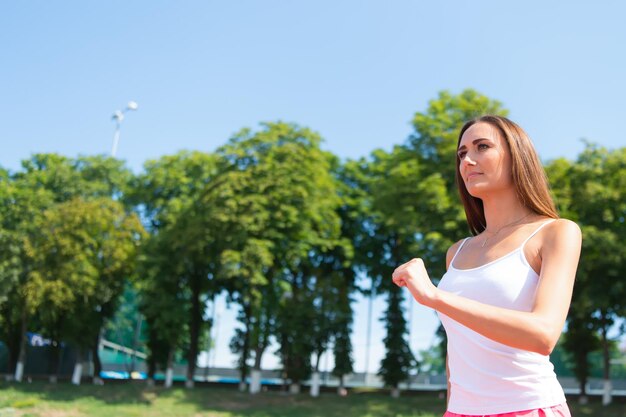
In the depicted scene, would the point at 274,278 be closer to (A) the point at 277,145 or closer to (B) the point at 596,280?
(A) the point at 277,145

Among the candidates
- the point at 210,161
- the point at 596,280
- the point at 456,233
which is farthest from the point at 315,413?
the point at 210,161

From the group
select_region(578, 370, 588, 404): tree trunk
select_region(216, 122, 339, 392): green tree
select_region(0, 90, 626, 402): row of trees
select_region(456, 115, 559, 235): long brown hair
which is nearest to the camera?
select_region(456, 115, 559, 235): long brown hair

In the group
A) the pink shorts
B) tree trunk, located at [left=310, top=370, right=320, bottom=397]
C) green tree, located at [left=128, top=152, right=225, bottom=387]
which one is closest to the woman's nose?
the pink shorts

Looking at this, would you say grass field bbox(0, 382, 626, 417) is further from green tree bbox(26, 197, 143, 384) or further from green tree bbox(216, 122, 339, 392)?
green tree bbox(26, 197, 143, 384)

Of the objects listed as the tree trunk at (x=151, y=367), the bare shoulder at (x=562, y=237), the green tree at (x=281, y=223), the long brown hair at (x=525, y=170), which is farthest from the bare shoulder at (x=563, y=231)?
the tree trunk at (x=151, y=367)

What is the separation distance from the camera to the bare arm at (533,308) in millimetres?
1648

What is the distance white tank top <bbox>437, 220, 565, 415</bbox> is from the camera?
187 centimetres

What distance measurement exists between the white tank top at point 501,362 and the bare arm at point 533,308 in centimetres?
10

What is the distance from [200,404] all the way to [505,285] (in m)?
28.2

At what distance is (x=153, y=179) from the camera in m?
37.5

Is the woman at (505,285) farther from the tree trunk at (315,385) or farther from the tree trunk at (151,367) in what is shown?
the tree trunk at (151,367)

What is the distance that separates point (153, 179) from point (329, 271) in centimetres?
1201

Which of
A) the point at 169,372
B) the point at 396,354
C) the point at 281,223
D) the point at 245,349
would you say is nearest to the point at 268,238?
the point at 281,223

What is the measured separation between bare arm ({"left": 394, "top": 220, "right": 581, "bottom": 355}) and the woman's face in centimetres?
30
